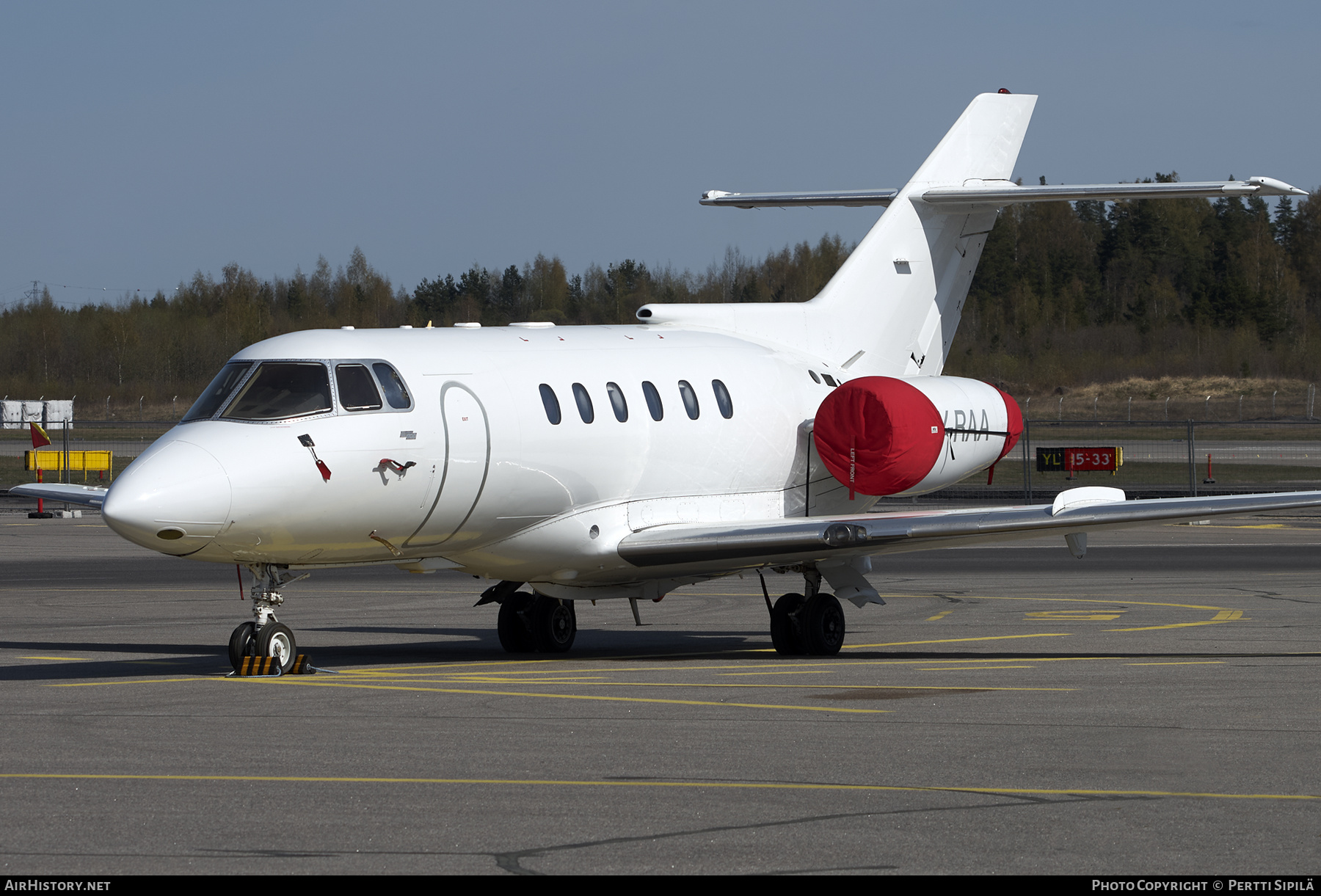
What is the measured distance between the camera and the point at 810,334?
20984 mm

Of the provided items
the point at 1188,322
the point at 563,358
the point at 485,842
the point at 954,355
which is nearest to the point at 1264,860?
the point at 485,842

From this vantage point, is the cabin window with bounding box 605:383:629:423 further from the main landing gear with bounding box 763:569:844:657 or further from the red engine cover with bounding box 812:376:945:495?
the red engine cover with bounding box 812:376:945:495

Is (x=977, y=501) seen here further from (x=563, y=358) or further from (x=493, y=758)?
(x=493, y=758)

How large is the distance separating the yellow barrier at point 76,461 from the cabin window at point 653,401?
30142 mm

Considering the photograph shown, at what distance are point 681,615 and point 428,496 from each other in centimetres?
786

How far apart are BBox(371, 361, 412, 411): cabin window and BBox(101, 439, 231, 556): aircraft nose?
1.96 metres

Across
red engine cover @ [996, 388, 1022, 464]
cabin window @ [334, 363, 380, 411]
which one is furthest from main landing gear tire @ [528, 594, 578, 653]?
red engine cover @ [996, 388, 1022, 464]

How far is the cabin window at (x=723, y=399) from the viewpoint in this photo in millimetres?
18859

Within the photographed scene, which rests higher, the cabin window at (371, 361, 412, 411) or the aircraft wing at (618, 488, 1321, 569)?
the cabin window at (371, 361, 412, 411)

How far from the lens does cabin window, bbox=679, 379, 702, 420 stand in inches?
727

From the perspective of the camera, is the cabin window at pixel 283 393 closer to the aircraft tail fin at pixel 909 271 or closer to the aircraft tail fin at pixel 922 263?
the aircraft tail fin at pixel 909 271

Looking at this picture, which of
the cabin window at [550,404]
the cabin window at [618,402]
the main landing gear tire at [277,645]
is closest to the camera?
the main landing gear tire at [277,645]

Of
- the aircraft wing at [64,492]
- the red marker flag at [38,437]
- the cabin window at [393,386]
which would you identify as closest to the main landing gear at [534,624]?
the cabin window at [393,386]

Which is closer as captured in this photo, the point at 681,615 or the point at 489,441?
the point at 489,441
